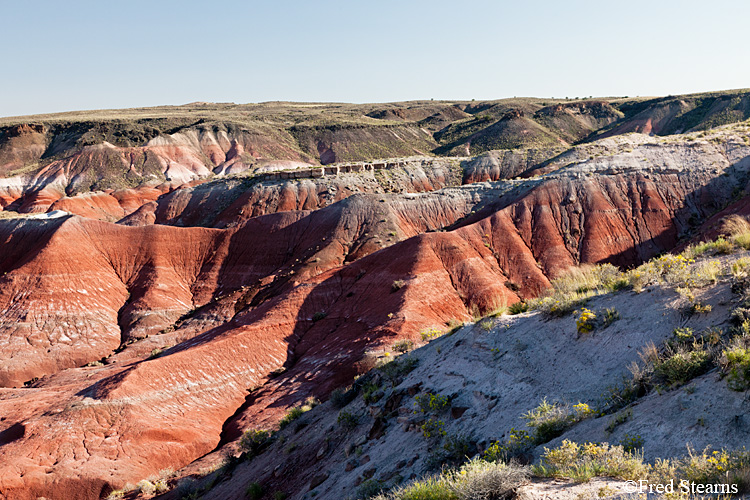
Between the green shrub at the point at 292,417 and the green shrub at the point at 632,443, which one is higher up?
the green shrub at the point at 632,443

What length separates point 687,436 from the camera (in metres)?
6.40

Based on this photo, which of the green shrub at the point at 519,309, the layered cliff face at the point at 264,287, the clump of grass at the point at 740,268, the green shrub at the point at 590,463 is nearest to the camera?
the green shrub at the point at 590,463

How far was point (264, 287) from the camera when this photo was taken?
144ft

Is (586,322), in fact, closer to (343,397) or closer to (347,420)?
(347,420)

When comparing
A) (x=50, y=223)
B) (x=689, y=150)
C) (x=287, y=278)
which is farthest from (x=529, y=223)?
(x=50, y=223)

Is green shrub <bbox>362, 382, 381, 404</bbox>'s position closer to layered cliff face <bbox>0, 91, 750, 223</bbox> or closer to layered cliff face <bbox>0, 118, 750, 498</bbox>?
layered cliff face <bbox>0, 118, 750, 498</bbox>

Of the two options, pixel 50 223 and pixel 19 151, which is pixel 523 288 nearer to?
pixel 50 223

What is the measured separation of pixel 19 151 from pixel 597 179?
10731 cm

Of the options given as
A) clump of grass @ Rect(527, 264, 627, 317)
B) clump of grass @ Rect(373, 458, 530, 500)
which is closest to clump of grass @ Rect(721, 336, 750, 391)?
clump of grass @ Rect(373, 458, 530, 500)

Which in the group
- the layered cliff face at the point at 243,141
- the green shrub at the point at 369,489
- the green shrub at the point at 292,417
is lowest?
the green shrub at the point at 292,417

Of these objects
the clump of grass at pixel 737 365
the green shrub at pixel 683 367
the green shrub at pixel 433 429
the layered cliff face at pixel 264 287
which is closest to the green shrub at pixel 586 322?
the green shrub at pixel 683 367

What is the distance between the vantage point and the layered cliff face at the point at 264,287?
24469mm

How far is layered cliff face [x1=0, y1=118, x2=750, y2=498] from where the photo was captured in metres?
24.5

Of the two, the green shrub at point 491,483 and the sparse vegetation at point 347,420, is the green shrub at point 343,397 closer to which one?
the sparse vegetation at point 347,420
